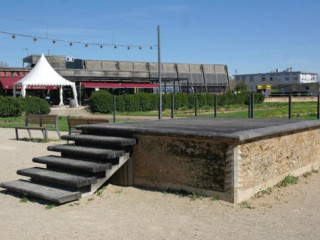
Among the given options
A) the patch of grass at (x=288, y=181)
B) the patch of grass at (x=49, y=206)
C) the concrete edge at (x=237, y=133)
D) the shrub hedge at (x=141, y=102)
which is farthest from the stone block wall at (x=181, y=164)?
the shrub hedge at (x=141, y=102)

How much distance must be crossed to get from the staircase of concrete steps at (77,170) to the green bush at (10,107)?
74.5 ft

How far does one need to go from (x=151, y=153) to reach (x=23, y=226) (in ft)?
8.11

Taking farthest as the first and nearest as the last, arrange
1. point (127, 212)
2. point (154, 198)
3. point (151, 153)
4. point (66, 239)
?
1. point (151, 153)
2. point (154, 198)
3. point (127, 212)
4. point (66, 239)

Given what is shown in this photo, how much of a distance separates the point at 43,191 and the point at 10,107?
79.2 feet

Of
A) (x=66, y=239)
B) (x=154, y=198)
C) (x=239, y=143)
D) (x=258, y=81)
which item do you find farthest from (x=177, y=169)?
(x=258, y=81)

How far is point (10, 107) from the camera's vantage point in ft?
95.8

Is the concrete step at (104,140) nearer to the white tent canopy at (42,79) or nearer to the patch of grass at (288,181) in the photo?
the patch of grass at (288,181)

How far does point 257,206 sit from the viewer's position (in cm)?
611

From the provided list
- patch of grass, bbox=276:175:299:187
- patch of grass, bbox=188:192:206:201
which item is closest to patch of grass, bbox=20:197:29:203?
patch of grass, bbox=188:192:206:201

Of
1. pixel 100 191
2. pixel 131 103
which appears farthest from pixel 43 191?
pixel 131 103

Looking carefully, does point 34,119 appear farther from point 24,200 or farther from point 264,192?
point 264,192

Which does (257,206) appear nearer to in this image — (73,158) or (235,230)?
(235,230)

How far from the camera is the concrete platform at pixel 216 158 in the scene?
20.3ft

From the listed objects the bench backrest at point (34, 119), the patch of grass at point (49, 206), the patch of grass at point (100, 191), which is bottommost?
the patch of grass at point (49, 206)
